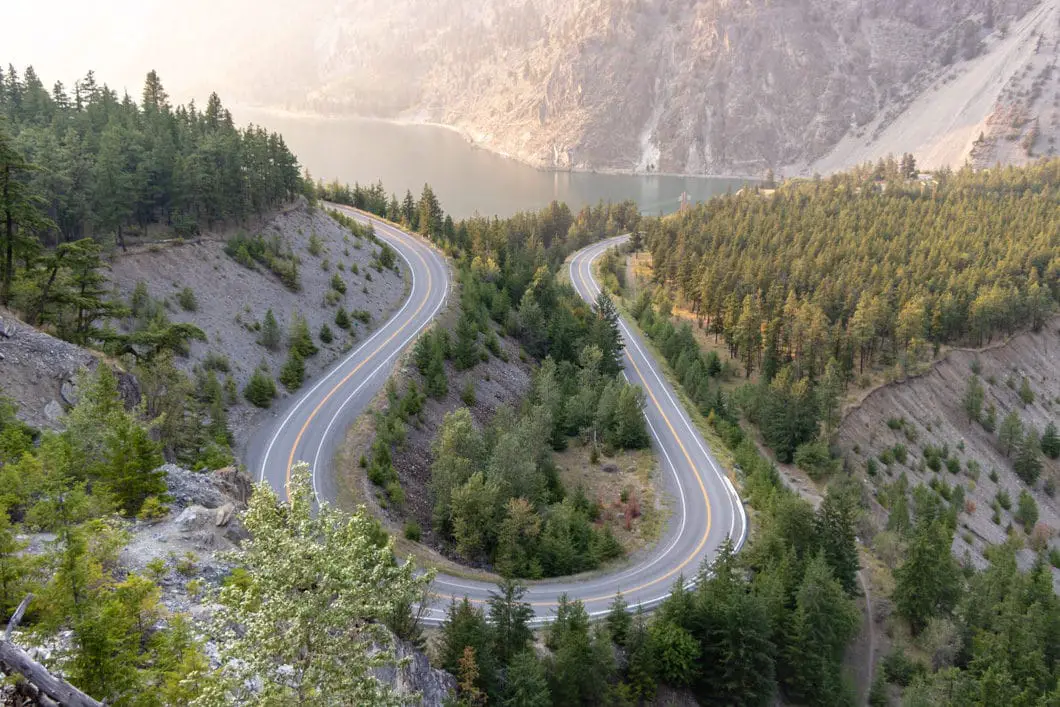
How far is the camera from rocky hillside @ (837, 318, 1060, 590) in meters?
63.7

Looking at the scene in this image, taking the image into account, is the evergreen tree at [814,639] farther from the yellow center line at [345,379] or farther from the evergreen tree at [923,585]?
the yellow center line at [345,379]

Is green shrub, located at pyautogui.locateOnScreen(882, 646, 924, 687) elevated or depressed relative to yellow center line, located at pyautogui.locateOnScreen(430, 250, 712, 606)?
depressed

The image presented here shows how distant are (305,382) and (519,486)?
65.6 ft

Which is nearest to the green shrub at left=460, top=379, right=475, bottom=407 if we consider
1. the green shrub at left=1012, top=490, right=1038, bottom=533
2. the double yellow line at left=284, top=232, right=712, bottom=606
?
the double yellow line at left=284, top=232, right=712, bottom=606

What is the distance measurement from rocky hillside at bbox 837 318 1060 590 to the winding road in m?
18.2

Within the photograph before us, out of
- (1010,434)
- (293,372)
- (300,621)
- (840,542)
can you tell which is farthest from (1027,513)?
(300,621)

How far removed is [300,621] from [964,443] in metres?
81.5

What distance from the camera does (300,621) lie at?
10.0 meters

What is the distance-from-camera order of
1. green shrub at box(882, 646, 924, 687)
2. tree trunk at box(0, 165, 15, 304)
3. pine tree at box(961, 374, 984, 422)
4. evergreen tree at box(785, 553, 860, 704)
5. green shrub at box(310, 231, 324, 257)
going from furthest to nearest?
pine tree at box(961, 374, 984, 422)
green shrub at box(310, 231, 324, 257)
green shrub at box(882, 646, 924, 687)
evergreen tree at box(785, 553, 860, 704)
tree trunk at box(0, 165, 15, 304)

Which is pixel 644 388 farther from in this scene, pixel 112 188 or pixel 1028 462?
pixel 112 188

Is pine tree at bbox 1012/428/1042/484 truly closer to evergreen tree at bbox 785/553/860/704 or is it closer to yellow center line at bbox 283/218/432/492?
evergreen tree at bbox 785/553/860/704

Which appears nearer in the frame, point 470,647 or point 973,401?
point 470,647

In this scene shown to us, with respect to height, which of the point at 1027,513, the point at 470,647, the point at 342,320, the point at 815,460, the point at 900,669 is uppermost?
the point at 342,320

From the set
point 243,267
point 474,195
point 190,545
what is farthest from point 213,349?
point 474,195
